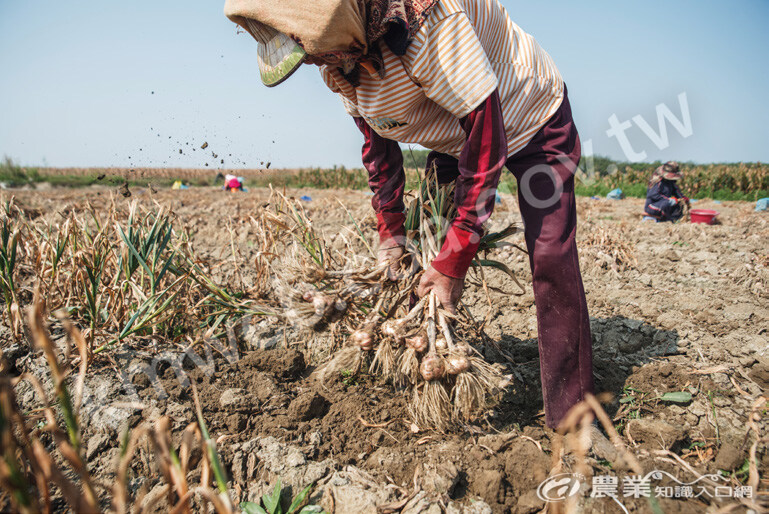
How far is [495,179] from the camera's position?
132cm

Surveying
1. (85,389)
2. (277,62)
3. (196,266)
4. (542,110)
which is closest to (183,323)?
(196,266)

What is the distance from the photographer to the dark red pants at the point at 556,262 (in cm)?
A: 146

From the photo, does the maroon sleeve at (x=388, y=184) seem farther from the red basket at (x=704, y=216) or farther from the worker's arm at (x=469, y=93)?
the red basket at (x=704, y=216)

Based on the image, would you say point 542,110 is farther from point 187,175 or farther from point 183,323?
point 187,175

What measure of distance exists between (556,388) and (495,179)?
0.74m

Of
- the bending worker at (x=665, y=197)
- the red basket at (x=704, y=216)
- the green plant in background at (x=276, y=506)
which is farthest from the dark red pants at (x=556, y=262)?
the bending worker at (x=665, y=197)

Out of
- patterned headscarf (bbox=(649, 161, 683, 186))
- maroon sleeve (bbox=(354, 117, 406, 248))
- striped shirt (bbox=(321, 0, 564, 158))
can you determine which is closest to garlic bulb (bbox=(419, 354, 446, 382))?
maroon sleeve (bbox=(354, 117, 406, 248))

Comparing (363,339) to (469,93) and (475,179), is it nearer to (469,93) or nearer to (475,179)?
(475,179)

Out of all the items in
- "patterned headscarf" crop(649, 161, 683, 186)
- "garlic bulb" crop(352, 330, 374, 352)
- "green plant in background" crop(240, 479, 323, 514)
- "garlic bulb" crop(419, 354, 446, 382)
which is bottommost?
"green plant in background" crop(240, 479, 323, 514)

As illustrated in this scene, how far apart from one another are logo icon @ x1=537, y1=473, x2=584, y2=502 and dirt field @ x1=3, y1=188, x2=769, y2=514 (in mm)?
25

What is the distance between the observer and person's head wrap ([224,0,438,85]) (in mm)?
1076

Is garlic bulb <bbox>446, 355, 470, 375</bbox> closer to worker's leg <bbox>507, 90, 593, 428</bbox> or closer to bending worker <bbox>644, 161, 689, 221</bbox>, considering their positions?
worker's leg <bbox>507, 90, 593, 428</bbox>

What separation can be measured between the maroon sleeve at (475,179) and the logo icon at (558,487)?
64 centimetres

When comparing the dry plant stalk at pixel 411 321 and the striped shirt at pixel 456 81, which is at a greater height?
the striped shirt at pixel 456 81
